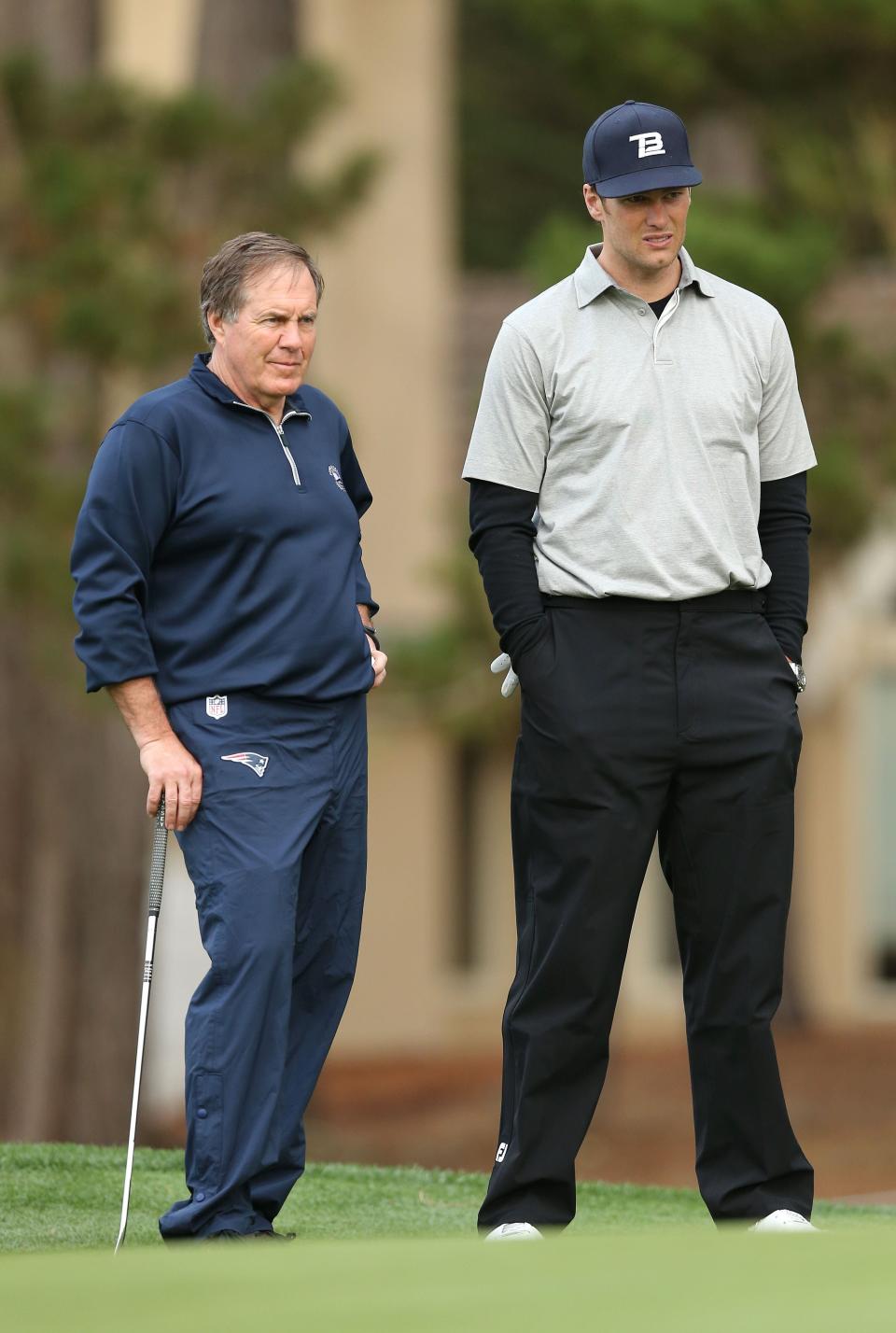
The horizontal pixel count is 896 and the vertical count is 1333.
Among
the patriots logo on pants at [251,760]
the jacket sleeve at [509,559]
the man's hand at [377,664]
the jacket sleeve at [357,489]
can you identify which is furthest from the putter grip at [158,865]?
the jacket sleeve at [509,559]

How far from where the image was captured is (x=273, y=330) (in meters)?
4.32

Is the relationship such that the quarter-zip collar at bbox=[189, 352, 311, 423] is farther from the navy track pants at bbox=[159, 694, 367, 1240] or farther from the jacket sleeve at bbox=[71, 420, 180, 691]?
the navy track pants at bbox=[159, 694, 367, 1240]

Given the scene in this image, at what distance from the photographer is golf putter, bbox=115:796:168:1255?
165 inches

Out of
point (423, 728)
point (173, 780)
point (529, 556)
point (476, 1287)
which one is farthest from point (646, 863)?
point (423, 728)

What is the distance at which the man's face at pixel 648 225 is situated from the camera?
13.9 ft

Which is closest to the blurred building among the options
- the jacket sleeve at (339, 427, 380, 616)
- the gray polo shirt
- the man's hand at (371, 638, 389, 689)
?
the jacket sleeve at (339, 427, 380, 616)

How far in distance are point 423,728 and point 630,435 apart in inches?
455

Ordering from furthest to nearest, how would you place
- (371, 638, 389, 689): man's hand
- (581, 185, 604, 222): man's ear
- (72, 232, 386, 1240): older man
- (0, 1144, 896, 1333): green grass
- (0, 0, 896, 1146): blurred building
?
(0, 0, 896, 1146): blurred building → (371, 638, 389, 689): man's hand → (581, 185, 604, 222): man's ear → (72, 232, 386, 1240): older man → (0, 1144, 896, 1333): green grass

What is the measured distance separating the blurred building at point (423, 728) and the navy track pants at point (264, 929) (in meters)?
11.1

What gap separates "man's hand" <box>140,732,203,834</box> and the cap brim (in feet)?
4.20

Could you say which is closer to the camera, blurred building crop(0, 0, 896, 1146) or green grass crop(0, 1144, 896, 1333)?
green grass crop(0, 1144, 896, 1333)

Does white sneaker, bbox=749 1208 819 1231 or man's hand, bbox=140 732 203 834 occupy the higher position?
man's hand, bbox=140 732 203 834

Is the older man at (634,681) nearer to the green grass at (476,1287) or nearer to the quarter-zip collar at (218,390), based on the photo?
the quarter-zip collar at (218,390)

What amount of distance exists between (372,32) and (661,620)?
46.3 feet
